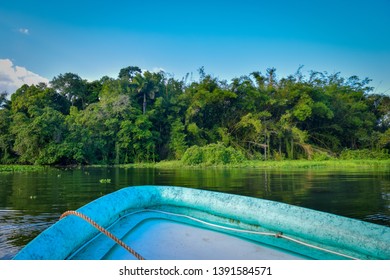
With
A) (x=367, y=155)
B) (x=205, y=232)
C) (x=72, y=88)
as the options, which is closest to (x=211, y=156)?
(x=367, y=155)

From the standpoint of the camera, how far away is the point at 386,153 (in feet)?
50.0

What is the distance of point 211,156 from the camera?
13.4m

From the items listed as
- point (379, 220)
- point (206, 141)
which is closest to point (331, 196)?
point (379, 220)

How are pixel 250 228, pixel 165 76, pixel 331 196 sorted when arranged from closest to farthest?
pixel 250 228, pixel 331 196, pixel 165 76

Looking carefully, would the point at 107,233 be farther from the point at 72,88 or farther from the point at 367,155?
the point at 72,88

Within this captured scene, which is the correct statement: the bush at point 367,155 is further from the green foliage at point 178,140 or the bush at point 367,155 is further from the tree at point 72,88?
the tree at point 72,88

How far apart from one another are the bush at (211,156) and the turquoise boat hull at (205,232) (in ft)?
37.1

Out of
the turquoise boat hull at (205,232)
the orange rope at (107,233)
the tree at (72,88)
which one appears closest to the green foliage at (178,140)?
the tree at (72,88)

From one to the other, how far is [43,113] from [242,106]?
30.5 feet

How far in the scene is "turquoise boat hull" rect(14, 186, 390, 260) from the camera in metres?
1.23

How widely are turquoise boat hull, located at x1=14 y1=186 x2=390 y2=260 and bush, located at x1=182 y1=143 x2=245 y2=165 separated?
1131cm

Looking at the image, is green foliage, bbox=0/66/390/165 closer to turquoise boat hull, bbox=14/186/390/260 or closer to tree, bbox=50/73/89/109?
tree, bbox=50/73/89/109

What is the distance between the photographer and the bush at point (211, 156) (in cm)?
1334
